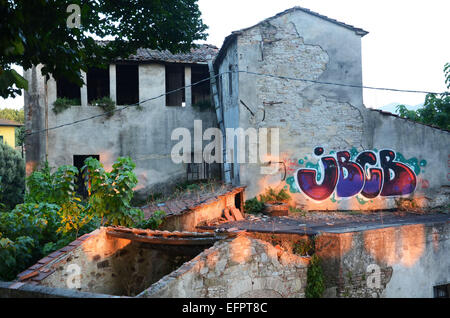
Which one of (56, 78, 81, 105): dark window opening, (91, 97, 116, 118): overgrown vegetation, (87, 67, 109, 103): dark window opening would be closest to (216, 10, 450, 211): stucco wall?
(91, 97, 116, 118): overgrown vegetation

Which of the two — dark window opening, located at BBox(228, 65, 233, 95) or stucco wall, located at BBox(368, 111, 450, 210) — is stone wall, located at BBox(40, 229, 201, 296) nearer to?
dark window opening, located at BBox(228, 65, 233, 95)

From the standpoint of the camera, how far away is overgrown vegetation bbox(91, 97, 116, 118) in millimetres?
14164

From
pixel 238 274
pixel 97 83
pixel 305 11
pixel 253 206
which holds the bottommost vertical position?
pixel 238 274

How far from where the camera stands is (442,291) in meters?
8.81

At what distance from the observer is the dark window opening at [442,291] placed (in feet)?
28.5

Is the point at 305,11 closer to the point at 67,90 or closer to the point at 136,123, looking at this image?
the point at 136,123

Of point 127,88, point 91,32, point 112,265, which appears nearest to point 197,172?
point 127,88

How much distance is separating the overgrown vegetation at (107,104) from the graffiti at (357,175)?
7557mm

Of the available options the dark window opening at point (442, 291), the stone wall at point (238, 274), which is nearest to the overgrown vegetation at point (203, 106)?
the stone wall at point (238, 274)

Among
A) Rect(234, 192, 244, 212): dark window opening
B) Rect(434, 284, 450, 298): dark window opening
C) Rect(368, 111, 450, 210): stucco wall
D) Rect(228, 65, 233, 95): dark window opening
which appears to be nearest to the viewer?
Rect(434, 284, 450, 298): dark window opening

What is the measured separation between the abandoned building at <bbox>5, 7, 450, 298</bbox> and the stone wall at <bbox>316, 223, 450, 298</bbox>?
0.10 feet

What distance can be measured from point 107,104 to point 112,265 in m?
8.77

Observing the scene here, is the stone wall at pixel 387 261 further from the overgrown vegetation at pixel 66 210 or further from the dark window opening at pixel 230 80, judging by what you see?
the dark window opening at pixel 230 80
